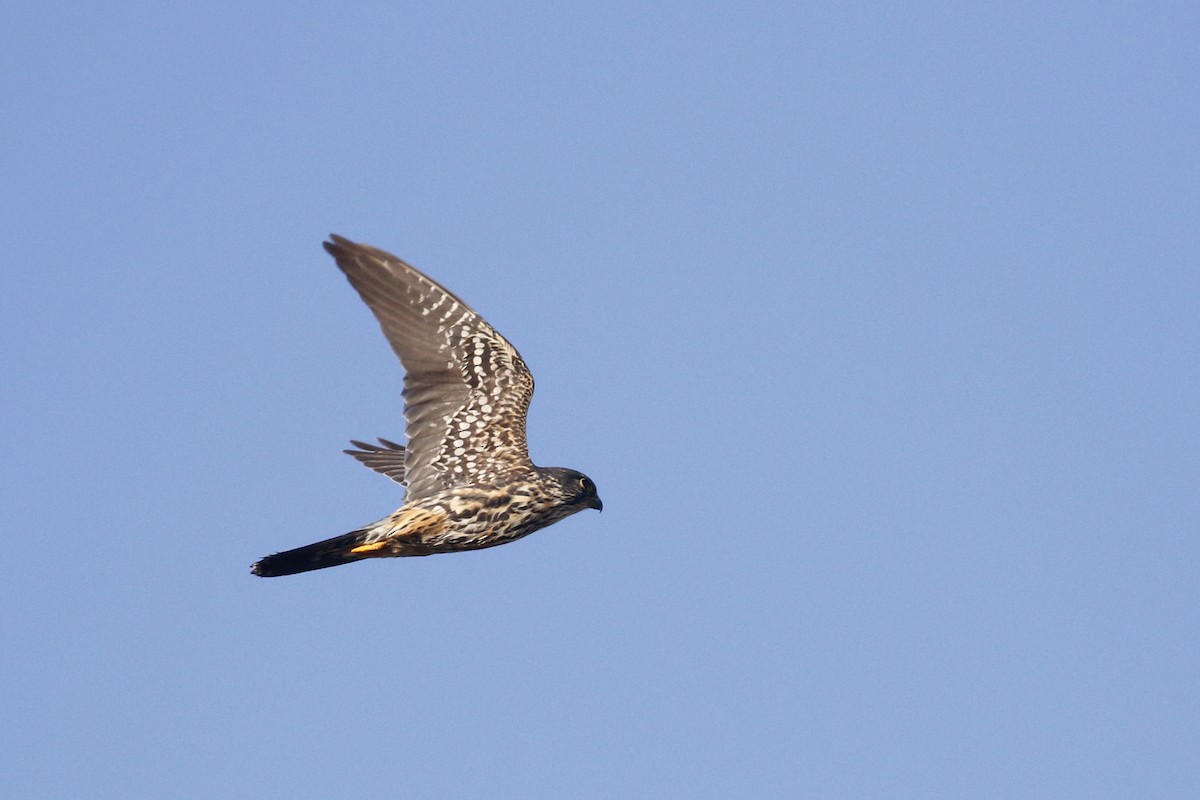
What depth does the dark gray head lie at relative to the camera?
1346 cm

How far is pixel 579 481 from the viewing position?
13.6 m

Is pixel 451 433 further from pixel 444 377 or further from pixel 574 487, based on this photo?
pixel 574 487

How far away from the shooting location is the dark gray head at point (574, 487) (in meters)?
13.5

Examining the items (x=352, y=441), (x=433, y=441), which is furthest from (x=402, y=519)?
(x=352, y=441)

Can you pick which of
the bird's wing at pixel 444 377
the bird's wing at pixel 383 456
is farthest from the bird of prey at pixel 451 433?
the bird's wing at pixel 383 456

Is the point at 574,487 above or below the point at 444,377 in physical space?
below

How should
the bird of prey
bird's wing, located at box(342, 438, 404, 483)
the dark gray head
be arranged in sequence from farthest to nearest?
1. bird's wing, located at box(342, 438, 404, 483)
2. the dark gray head
3. the bird of prey

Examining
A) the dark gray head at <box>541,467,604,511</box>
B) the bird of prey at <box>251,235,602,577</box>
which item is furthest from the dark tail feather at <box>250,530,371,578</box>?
the dark gray head at <box>541,467,604,511</box>

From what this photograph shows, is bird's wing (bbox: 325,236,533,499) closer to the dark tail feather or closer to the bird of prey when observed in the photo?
the bird of prey

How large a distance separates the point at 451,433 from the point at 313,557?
5.85 feet

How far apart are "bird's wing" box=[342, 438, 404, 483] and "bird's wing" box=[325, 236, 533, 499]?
2669 mm

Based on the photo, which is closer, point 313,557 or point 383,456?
point 313,557

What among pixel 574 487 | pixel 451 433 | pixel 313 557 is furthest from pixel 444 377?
pixel 313 557

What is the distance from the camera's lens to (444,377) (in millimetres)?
13195
